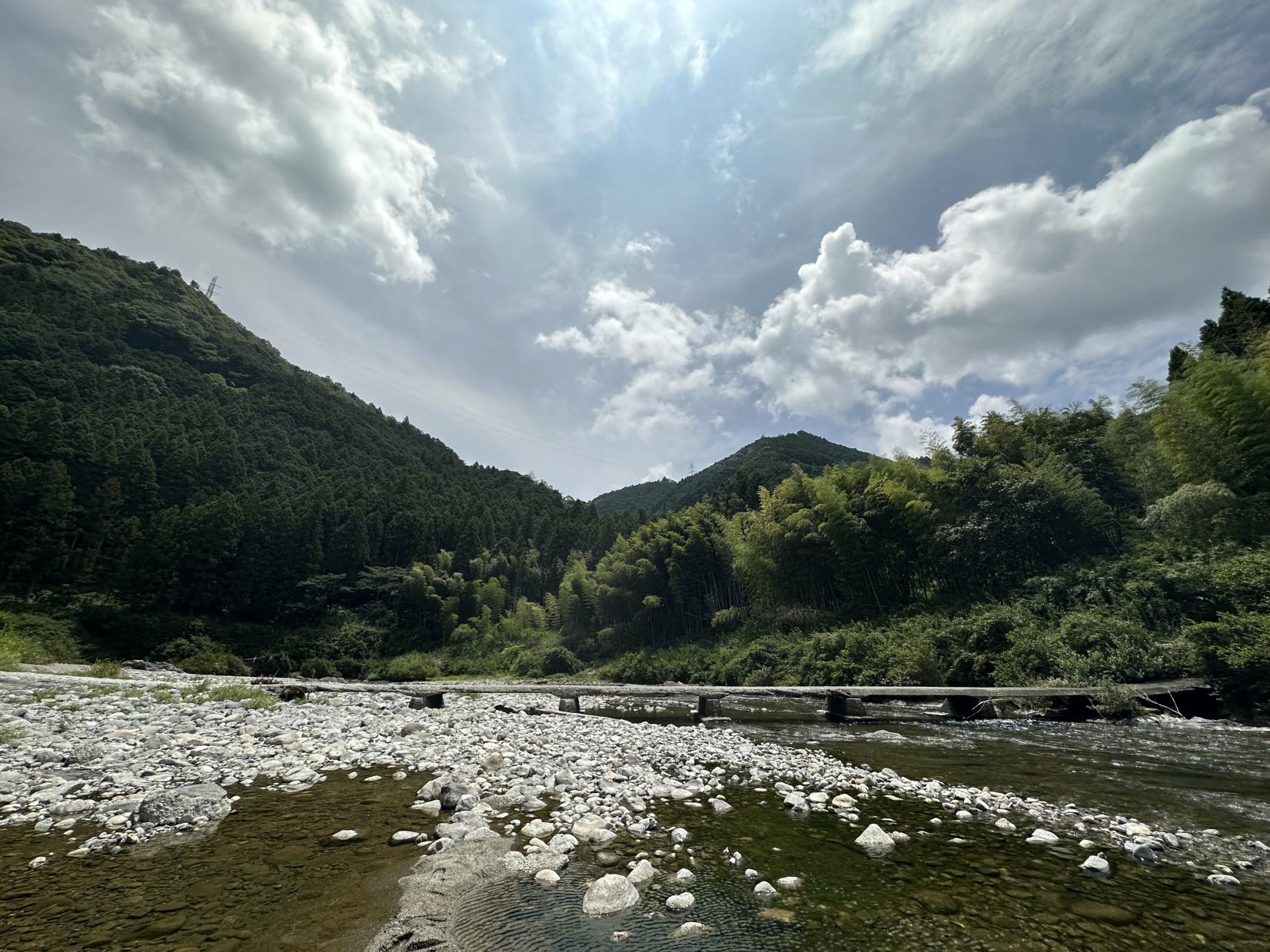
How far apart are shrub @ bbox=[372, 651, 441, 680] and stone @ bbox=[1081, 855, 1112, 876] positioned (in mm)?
37213

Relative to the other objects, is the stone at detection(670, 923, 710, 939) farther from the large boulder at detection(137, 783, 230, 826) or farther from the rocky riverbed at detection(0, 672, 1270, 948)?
the large boulder at detection(137, 783, 230, 826)

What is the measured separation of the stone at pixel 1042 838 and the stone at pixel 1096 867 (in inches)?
20.3

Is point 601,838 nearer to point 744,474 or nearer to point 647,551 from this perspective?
point 647,551

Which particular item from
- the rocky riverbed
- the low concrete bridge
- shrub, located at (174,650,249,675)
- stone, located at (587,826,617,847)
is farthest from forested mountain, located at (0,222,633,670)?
stone, located at (587,826,617,847)

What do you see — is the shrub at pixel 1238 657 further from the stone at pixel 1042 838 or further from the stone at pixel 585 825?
the stone at pixel 585 825

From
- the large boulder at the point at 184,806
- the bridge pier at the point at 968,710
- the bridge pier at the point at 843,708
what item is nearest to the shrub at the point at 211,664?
the large boulder at the point at 184,806

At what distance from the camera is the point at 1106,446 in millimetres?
25719

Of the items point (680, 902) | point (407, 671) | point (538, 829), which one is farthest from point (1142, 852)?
point (407, 671)

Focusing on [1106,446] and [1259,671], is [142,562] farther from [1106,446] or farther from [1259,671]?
[1106,446]

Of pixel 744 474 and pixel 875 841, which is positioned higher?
pixel 744 474

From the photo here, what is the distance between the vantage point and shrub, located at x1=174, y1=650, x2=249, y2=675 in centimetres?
2852

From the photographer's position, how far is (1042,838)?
4496 mm

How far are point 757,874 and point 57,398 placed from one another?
88.8 metres

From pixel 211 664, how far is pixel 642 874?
36851 mm
